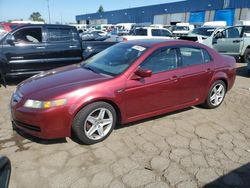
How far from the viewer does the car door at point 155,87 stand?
391 cm

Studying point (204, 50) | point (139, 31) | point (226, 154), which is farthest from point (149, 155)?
point (139, 31)

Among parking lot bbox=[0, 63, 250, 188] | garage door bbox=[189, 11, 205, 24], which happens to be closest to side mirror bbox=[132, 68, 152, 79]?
parking lot bbox=[0, 63, 250, 188]

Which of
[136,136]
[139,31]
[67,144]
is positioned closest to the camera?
[67,144]

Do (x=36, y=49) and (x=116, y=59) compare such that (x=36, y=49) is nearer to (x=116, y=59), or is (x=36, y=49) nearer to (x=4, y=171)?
(x=116, y=59)

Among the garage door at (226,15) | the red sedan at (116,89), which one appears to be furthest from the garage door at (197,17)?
the red sedan at (116,89)

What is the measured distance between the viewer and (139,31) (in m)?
13.8

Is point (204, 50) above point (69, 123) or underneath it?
above

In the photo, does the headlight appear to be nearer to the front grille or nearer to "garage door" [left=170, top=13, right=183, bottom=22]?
the front grille

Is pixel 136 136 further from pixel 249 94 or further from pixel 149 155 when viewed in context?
pixel 249 94

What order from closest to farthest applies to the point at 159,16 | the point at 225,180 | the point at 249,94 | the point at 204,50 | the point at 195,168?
the point at 225,180 → the point at 195,168 → the point at 204,50 → the point at 249,94 → the point at 159,16

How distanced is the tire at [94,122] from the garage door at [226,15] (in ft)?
133

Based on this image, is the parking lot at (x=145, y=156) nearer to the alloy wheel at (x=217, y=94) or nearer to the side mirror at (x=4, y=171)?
the alloy wheel at (x=217, y=94)

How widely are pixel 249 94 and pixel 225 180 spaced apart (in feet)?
13.7

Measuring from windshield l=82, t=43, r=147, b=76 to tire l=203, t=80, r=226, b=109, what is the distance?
1835 millimetres
